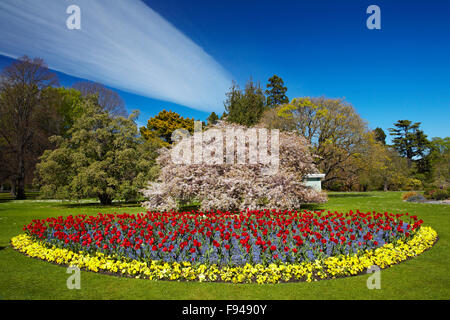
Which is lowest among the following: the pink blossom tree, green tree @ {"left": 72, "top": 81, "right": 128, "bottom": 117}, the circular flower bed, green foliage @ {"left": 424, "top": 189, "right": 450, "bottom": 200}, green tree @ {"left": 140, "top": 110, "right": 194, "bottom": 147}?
the circular flower bed

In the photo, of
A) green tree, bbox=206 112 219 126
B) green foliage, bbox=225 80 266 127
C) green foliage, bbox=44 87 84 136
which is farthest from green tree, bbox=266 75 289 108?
green foliage, bbox=44 87 84 136

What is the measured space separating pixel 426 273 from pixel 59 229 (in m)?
9.62

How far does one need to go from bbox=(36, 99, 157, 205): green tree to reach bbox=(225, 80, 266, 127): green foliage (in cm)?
1088

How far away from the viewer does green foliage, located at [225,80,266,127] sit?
29114 millimetres

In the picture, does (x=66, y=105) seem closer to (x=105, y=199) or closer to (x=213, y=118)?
(x=105, y=199)

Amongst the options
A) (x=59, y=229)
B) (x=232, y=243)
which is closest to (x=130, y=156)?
(x=59, y=229)

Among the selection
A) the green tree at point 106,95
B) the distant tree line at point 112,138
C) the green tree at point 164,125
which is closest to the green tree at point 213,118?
the green tree at point 164,125

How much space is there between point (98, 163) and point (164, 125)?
26.4 m

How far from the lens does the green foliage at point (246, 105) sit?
2911cm

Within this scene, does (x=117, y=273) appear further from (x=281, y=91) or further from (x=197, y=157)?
(x=281, y=91)

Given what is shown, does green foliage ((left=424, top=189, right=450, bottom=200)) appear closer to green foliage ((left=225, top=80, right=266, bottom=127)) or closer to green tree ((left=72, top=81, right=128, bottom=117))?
green foliage ((left=225, top=80, right=266, bottom=127))

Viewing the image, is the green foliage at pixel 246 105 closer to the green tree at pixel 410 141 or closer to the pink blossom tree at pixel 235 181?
the pink blossom tree at pixel 235 181

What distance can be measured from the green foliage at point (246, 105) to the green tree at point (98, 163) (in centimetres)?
1088

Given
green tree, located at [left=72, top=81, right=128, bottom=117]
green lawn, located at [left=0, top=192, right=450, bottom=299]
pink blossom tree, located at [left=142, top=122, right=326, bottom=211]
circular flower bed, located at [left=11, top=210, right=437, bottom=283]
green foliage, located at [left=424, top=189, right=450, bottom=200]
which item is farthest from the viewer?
green tree, located at [left=72, top=81, right=128, bottom=117]
